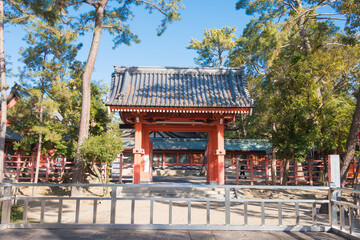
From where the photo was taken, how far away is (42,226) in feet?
19.6

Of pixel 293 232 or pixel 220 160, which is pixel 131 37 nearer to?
pixel 220 160

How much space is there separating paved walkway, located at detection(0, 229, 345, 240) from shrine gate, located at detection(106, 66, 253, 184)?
22.0ft

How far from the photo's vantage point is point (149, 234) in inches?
220

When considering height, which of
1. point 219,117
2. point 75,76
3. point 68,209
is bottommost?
point 68,209

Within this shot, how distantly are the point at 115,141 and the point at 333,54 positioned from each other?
1154 cm

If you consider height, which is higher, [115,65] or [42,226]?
[115,65]

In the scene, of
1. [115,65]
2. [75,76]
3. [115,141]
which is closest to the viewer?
[115,141]

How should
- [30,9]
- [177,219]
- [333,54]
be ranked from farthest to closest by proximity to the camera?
1. [333,54]
2. [30,9]
3. [177,219]

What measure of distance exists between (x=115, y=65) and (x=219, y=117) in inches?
248

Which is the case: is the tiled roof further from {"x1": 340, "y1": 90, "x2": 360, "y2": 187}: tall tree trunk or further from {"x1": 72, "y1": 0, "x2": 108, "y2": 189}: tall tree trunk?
{"x1": 340, "y1": 90, "x2": 360, "y2": 187}: tall tree trunk

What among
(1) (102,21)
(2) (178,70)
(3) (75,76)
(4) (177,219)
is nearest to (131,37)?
(1) (102,21)

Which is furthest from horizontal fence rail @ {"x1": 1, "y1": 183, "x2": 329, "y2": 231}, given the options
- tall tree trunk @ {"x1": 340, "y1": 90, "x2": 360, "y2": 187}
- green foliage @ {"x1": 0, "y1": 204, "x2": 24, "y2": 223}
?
tall tree trunk @ {"x1": 340, "y1": 90, "x2": 360, "y2": 187}

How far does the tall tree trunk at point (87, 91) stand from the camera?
1287cm

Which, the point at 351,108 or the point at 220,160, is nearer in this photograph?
the point at 220,160
